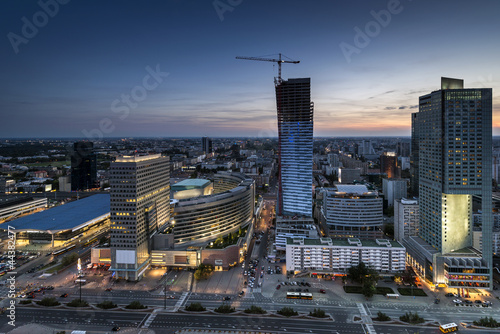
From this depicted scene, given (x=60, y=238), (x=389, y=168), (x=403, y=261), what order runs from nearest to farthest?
(x=403, y=261) → (x=60, y=238) → (x=389, y=168)

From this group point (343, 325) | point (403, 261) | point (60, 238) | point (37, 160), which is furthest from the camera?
point (37, 160)

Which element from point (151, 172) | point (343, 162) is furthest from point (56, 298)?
point (343, 162)

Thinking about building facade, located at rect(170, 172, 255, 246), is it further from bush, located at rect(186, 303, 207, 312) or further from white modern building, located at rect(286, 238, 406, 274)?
bush, located at rect(186, 303, 207, 312)

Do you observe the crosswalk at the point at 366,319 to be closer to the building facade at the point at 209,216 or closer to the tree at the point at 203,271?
the tree at the point at 203,271

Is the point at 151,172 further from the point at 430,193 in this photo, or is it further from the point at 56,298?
the point at 430,193

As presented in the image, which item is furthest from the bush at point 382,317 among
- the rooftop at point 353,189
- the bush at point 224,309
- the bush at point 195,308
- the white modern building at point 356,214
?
the rooftop at point 353,189
